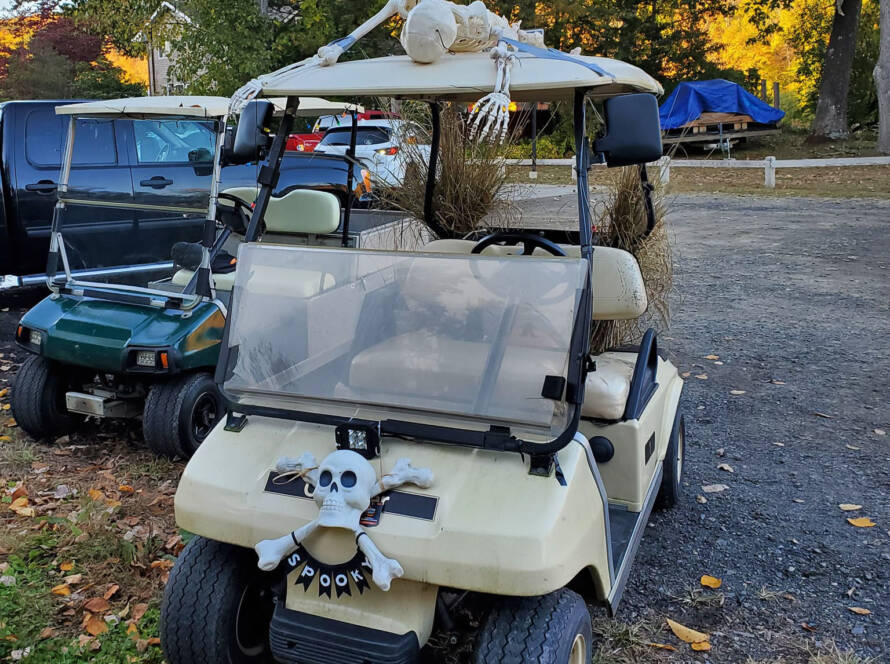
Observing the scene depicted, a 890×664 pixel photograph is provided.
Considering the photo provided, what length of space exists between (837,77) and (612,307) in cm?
2492

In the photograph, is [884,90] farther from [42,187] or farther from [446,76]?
[446,76]

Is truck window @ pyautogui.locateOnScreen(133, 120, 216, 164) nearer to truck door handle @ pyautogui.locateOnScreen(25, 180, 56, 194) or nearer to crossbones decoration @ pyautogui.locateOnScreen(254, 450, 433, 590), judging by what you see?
truck door handle @ pyautogui.locateOnScreen(25, 180, 56, 194)

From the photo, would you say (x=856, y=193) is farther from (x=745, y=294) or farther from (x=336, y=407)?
(x=336, y=407)

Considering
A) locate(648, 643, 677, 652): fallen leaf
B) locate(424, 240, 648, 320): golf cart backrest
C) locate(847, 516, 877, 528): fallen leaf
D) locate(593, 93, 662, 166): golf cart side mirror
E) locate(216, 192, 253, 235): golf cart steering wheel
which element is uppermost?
locate(593, 93, 662, 166): golf cart side mirror

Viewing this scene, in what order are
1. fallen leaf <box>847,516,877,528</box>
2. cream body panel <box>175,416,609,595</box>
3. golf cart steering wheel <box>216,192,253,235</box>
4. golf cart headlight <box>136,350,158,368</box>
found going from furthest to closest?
golf cart steering wheel <box>216,192,253,235</box>, golf cart headlight <box>136,350,158,368</box>, fallen leaf <box>847,516,877,528</box>, cream body panel <box>175,416,609,595</box>

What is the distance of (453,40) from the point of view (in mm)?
2500

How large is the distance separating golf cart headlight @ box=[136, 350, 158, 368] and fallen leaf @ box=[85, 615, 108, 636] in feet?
4.58

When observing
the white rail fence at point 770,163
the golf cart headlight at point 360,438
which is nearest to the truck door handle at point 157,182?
the golf cart headlight at point 360,438

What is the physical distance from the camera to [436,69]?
8.20ft

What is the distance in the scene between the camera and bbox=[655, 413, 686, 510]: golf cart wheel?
142 inches

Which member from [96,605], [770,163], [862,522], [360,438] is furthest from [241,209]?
[770,163]

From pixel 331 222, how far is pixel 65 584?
2551mm

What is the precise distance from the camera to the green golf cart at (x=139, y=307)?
4156mm

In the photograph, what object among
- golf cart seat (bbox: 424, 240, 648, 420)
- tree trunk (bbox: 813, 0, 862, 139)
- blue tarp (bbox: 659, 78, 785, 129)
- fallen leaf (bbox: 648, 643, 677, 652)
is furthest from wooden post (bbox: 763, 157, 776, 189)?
fallen leaf (bbox: 648, 643, 677, 652)
